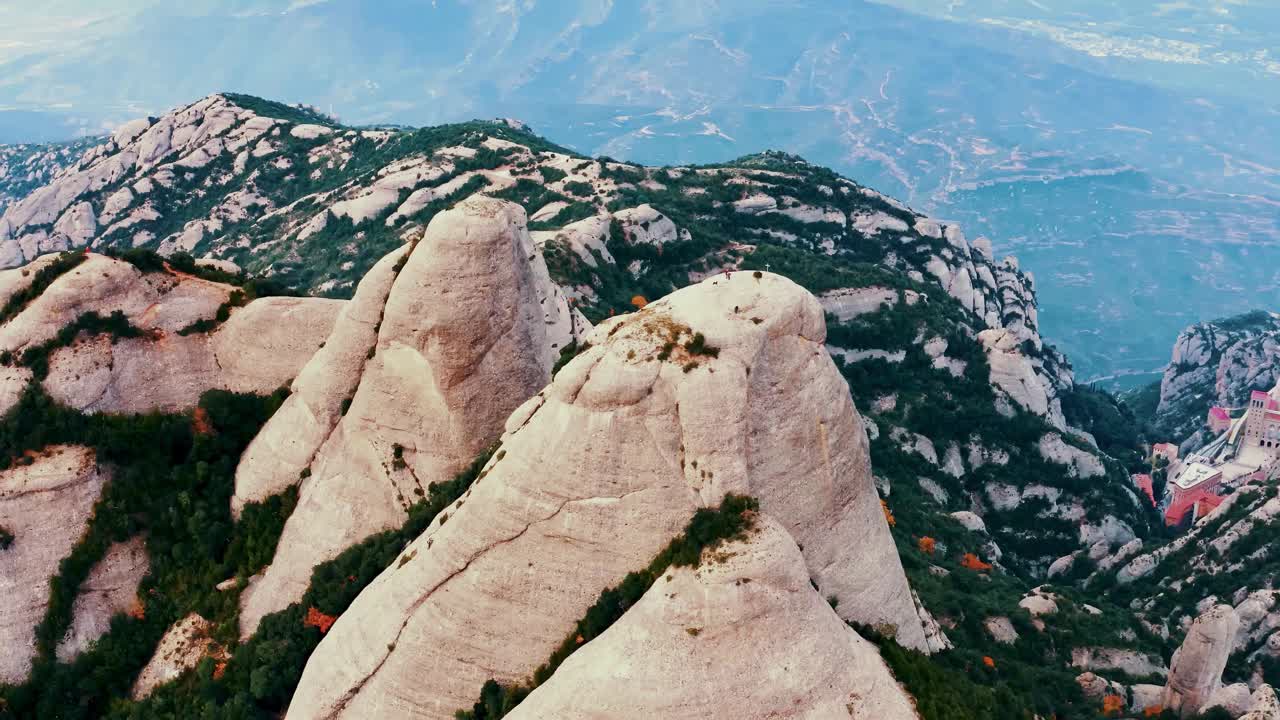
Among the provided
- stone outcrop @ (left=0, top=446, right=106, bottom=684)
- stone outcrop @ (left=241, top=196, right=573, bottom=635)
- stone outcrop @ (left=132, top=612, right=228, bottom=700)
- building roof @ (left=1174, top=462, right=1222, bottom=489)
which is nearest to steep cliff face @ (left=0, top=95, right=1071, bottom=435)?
building roof @ (left=1174, top=462, right=1222, bottom=489)

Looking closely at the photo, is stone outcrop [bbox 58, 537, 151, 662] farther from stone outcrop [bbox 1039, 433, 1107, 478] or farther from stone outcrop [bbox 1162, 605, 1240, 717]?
stone outcrop [bbox 1039, 433, 1107, 478]

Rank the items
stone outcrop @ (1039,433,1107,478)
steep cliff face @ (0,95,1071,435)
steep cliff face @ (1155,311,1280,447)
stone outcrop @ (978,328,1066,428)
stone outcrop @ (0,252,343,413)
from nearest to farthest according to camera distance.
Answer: stone outcrop @ (0,252,343,413)
stone outcrop @ (1039,433,1107,478)
stone outcrop @ (978,328,1066,428)
steep cliff face @ (0,95,1071,435)
steep cliff face @ (1155,311,1280,447)

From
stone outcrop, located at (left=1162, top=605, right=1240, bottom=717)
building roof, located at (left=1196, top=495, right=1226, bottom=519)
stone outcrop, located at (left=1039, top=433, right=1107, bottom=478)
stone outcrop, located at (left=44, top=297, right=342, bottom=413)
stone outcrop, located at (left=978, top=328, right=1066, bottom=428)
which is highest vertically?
stone outcrop, located at (left=44, top=297, right=342, bottom=413)

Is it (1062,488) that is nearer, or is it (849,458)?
(849,458)

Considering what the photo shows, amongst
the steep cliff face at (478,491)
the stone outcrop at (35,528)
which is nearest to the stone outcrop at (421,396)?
the steep cliff face at (478,491)

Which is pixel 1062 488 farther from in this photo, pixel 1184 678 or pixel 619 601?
pixel 619 601

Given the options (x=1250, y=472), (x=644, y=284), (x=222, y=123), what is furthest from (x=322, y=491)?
(x=222, y=123)

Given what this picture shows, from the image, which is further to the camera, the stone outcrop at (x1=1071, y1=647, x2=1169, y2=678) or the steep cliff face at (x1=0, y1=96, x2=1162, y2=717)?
the stone outcrop at (x1=1071, y1=647, x2=1169, y2=678)
